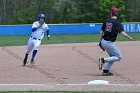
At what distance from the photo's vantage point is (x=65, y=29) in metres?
40.3

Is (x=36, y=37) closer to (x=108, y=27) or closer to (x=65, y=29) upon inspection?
(x=108, y=27)

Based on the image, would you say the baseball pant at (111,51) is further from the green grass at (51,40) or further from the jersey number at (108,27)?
the green grass at (51,40)

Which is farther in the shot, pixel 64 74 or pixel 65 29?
pixel 65 29

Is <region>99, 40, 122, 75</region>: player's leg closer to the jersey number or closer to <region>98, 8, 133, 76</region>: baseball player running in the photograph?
<region>98, 8, 133, 76</region>: baseball player running

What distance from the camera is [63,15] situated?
57.9 metres

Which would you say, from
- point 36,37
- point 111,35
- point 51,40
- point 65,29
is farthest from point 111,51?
point 65,29

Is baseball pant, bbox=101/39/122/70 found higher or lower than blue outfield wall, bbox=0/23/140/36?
higher

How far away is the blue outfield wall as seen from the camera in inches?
1529

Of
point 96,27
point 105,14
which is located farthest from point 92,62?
point 105,14

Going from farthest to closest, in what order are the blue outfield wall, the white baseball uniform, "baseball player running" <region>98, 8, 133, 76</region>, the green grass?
the blue outfield wall, the green grass, the white baseball uniform, "baseball player running" <region>98, 8, 133, 76</region>

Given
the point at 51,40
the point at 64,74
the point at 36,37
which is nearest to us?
the point at 64,74

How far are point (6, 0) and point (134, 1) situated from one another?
53.9ft

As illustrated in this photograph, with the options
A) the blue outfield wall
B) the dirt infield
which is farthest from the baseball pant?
→ the blue outfield wall

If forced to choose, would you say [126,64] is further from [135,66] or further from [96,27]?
[96,27]
